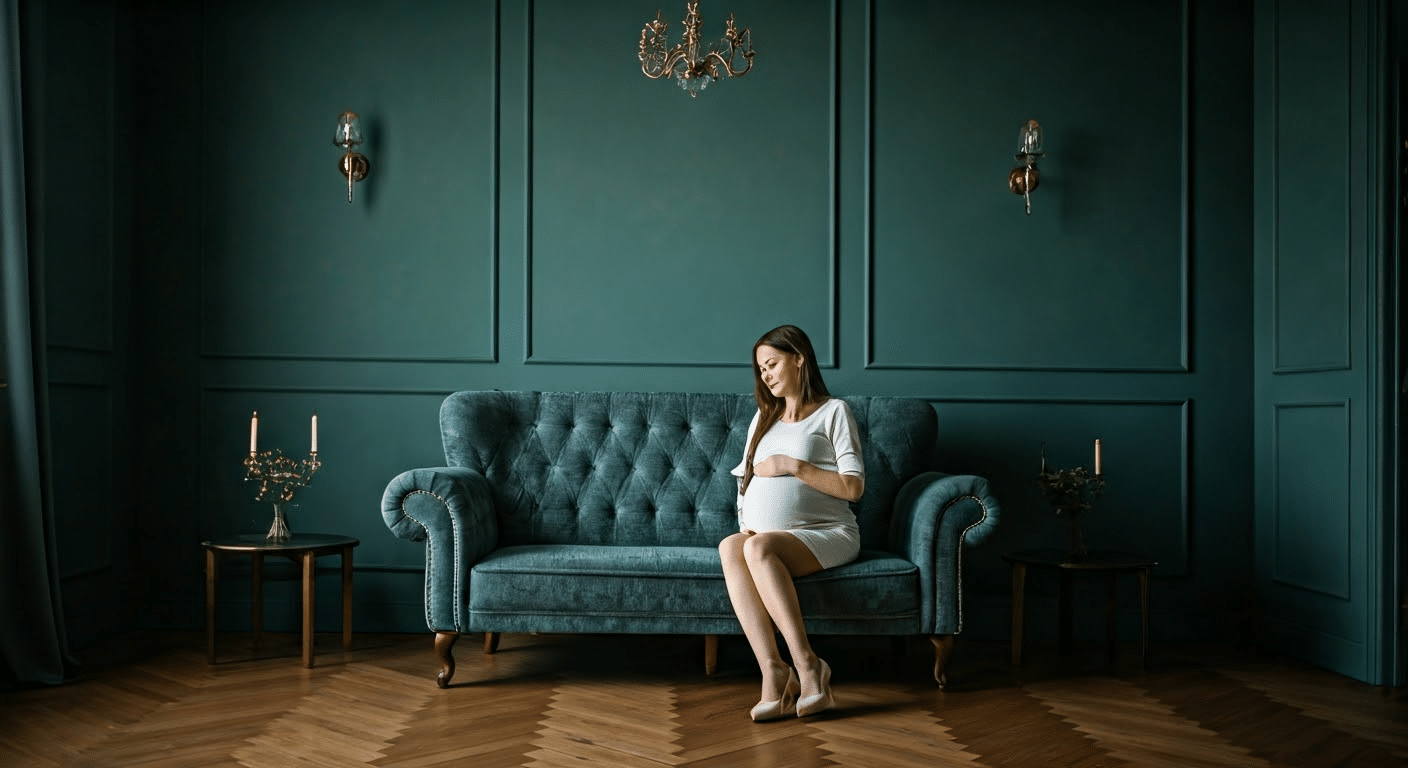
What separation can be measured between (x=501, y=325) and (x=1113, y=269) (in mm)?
2315

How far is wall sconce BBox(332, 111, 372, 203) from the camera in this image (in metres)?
3.95

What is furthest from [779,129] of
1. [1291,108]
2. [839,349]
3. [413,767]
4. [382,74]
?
[413,767]

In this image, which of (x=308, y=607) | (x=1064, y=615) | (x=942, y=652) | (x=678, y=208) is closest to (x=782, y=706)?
(x=942, y=652)

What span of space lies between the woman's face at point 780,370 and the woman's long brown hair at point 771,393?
0.01 meters

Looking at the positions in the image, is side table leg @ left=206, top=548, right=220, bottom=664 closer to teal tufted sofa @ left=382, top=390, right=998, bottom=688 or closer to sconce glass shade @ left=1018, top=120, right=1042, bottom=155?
teal tufted sofa @ left=382, top=390, right=998, bottom=688

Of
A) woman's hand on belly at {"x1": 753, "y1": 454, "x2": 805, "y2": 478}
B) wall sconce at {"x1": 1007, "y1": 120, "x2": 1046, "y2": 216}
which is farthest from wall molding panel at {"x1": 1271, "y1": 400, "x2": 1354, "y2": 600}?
woman's hand on belly at {"x1": 753, "y1": 454, "x2": 805, "y2": 478}

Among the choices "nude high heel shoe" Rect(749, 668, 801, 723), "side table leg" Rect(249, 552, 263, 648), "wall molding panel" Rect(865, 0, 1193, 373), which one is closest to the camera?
"nude high heel shoe" Rect(749, 668, 801, 723)

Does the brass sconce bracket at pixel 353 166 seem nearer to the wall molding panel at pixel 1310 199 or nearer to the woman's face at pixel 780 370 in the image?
the woman's face at pixel 780 370

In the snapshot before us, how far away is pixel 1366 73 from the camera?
11.3 feet

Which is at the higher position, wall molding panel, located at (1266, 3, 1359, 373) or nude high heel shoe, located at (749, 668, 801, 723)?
wall molding panel, located at (1266, 3, 1359, 373)

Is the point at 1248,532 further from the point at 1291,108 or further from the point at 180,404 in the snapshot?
the point at 180,404

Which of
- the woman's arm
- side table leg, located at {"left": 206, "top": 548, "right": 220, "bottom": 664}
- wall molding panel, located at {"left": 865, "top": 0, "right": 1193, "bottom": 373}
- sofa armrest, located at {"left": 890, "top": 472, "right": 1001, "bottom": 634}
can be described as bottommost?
side table leg, located at {"left": 206, "top": 548, "right": 220, "bottom": 664}

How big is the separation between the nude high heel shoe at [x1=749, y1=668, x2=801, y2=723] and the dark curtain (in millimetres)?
2079

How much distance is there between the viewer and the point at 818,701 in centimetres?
286
